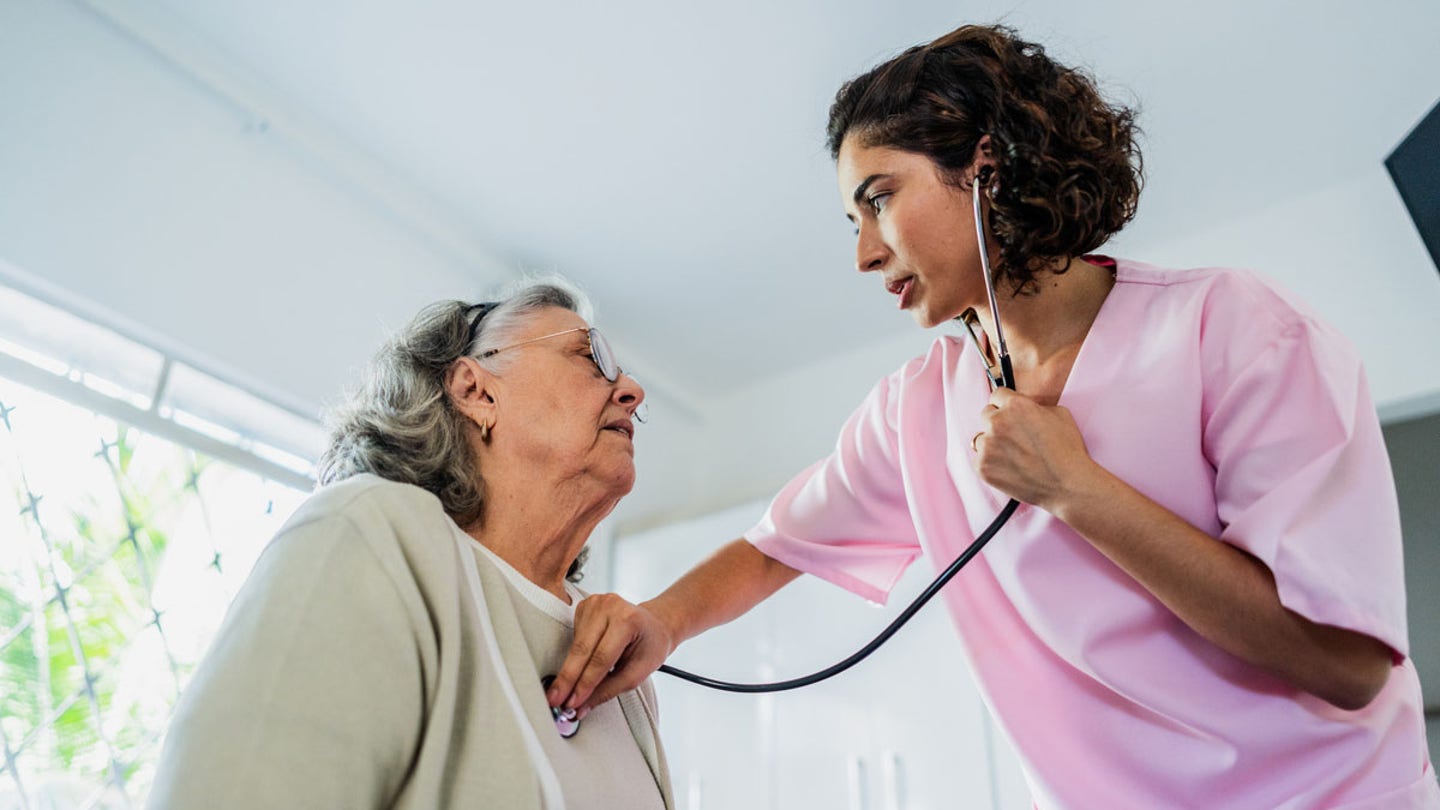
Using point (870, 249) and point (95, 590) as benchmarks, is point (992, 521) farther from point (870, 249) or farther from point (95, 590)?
point (95, 590)

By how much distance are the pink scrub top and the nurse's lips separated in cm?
13

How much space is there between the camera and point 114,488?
89.2 inches

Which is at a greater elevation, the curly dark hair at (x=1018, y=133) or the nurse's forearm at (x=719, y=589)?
the curly dark hair at (x=1018, y=133)

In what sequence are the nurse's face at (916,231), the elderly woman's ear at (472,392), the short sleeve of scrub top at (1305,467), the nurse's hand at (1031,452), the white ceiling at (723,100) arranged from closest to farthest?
Result: the short sleeve of scrub top at (1305,467) → the nurse's hand at (1031,452) → the nurse's face at (916,231) → the elderly woman's ear at (472,392) → the white ceiling at (723,100)

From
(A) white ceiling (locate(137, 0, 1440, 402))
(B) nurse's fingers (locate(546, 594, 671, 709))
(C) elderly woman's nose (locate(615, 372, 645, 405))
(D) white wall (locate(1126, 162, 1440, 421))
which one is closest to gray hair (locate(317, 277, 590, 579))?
(C) elderly woman's nose (locate(615, 372, 645, 405))

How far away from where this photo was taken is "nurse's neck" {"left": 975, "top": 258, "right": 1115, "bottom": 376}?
3.87 feet

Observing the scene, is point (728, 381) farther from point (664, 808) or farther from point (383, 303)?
point (664, 808)

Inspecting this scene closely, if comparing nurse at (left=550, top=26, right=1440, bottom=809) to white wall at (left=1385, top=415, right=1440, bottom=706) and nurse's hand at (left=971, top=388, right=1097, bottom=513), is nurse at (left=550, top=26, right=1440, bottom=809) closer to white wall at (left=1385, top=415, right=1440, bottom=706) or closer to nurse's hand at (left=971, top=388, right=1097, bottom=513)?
nurse's hand at (left=971, top=388, right=1097, bottom=513)

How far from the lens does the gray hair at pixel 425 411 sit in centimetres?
119

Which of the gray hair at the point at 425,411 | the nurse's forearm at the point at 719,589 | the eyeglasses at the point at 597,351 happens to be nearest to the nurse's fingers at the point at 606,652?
the nurse's forearm at the point at 719,589

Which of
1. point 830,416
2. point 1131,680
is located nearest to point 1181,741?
point 1131,680

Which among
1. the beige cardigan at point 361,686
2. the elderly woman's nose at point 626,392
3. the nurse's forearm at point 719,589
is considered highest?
the elderly woman's nose at point 626,392

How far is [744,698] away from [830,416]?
1.05 meters

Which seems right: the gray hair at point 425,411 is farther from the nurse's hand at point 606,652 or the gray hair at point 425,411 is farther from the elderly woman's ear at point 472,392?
the nurse's hand at point 606,652
